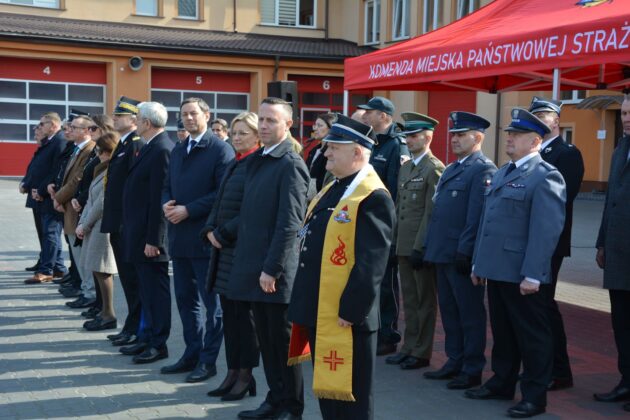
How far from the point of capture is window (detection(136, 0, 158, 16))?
102 ft

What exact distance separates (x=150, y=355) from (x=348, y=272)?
3098 millimetres

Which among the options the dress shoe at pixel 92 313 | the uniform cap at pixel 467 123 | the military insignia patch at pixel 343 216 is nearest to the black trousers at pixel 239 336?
the military insignia patch at pixel 343 216

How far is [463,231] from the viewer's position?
6094 millimetres

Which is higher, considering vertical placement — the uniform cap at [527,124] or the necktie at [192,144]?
the uniform cap at [527,124]

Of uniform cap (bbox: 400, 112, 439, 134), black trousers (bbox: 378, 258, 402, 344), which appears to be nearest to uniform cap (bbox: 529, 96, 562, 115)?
uniform cap (bbox: 400, 112, 439, 134)

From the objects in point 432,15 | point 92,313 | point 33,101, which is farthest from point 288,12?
point 92,313

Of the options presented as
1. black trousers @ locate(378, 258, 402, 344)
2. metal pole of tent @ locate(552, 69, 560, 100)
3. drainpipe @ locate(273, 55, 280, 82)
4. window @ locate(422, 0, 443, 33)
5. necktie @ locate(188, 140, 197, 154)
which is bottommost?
black trousers @ locate(378, 258, 402, 344)

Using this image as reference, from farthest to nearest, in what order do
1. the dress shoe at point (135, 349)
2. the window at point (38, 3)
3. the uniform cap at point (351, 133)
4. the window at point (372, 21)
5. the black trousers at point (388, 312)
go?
the window at point (372, 21) → the window at point (38, 3) → the black trousers at point (388, 312) → the dress shoe at point (135, 349) → the uniform cap at point (351, 133)

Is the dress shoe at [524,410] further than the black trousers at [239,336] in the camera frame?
No

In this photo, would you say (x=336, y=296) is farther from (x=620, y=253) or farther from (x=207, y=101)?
(x=207, y=101)

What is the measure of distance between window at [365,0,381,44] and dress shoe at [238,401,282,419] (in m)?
28.9

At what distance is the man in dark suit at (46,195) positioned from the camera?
10.3 meters

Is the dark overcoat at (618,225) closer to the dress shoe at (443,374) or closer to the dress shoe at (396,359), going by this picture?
the dress shoe at (443,374)

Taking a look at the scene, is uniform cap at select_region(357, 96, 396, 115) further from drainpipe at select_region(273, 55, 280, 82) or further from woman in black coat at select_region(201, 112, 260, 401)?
drainpipe at select_region(273, 55, 280, 82)
